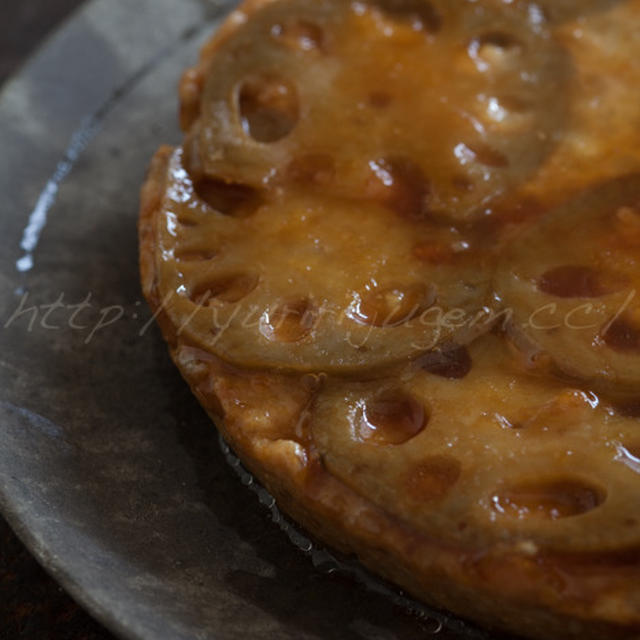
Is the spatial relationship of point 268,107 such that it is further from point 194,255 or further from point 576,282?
point 576,282

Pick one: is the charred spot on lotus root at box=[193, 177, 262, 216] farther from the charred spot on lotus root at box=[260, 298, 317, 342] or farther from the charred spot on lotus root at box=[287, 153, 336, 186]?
the charred spot on lotus root at box=[260, 298, 317, 342]

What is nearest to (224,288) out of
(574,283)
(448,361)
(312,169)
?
(312,169)

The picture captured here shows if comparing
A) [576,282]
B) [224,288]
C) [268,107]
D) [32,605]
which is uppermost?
[268,107]

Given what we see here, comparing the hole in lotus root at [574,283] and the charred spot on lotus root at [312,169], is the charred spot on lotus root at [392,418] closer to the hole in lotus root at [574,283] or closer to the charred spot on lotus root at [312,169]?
the hole in lotus root at [574,283]

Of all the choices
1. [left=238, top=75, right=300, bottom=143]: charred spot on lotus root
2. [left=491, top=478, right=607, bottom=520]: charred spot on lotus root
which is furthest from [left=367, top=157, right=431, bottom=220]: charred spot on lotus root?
[left=491, top=478, right=607, bottom=520]: charred spot on lotus root

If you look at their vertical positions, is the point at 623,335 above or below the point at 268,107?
below
